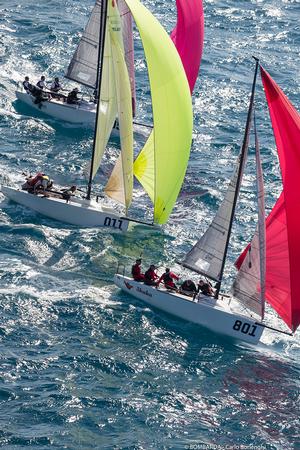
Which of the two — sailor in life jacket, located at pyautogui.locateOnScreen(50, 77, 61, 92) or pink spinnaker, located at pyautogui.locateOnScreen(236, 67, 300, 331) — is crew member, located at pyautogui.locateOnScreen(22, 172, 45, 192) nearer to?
pink spinnaker, located at pyautogui.locateOnScreen(236, 67, 300, 331)

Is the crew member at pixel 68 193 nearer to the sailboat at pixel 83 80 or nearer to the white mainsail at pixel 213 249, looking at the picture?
the white mainsail at pixel 213 249

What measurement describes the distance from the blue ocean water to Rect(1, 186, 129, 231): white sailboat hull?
0.58 m

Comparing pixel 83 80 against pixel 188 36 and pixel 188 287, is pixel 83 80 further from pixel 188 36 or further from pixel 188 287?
pixel 188 287

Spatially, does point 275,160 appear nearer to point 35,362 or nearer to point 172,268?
point 172,268

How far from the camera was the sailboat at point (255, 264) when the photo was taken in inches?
1593

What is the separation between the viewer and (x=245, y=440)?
36.7m

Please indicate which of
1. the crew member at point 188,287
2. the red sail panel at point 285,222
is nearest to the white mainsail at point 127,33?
the crew member at point 188,287

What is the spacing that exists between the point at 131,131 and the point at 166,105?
3736 millimetres

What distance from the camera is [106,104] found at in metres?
49.9

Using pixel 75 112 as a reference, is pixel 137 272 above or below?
below

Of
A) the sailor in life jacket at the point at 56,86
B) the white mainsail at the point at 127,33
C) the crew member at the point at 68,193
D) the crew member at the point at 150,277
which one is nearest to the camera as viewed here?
the crew member at the point at 150,277

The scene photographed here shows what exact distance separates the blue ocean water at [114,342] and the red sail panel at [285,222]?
2.28 meters

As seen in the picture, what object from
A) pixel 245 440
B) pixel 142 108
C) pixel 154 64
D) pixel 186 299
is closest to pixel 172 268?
pixel 186 299

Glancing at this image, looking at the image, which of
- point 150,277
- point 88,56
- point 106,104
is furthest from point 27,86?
point 150,277
